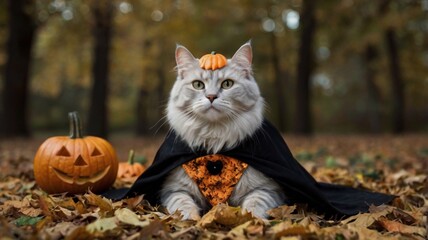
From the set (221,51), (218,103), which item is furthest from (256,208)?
(221,51)

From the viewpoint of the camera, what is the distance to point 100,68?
9.88 m

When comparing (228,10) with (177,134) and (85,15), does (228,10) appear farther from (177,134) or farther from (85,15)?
(177,134)

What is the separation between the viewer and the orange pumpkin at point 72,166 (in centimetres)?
395

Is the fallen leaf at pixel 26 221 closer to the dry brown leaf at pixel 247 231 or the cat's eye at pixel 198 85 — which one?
the dry brown leaf at pixel 247 231

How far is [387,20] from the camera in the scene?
12.1 m

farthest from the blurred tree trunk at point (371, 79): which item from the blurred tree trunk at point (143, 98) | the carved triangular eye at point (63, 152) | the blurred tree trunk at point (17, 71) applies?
the carved triangular eye at point (63, 152)

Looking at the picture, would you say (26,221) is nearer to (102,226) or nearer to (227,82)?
(102,226)

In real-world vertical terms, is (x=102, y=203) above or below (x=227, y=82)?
below

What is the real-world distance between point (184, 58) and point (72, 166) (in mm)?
1547

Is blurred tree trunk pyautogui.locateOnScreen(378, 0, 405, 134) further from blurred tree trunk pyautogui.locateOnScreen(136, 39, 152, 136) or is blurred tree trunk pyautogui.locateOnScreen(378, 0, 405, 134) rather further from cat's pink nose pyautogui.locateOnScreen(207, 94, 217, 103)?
cat's pink nose pyautogui.locateOnScreen(207, 94, 217, 103)

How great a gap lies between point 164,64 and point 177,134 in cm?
1634

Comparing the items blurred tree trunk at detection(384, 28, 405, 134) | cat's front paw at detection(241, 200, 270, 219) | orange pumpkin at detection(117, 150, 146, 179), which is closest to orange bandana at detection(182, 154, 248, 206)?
cat's front paw at detection(241, 200, 270, 219)

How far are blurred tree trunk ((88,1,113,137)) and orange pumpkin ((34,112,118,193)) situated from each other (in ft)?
19.7

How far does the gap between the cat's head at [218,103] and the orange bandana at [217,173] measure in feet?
0.33
